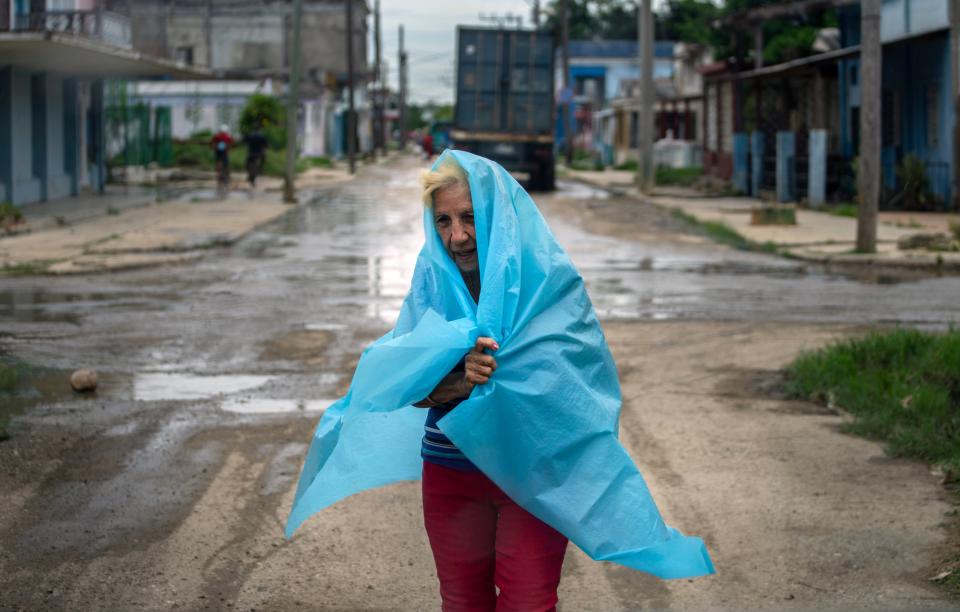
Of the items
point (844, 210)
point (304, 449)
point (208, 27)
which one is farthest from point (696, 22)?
point (304, 449)

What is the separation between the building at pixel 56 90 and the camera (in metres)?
24.9

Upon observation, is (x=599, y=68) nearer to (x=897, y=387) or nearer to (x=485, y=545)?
(x=897, y=387)

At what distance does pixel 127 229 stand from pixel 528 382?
20.0 metres

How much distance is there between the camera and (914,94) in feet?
92.1

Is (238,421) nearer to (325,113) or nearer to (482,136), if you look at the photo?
(482,136)

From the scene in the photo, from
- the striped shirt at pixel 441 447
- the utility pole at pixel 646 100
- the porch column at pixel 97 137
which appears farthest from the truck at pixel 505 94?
the striped shirt at pixel 441 447

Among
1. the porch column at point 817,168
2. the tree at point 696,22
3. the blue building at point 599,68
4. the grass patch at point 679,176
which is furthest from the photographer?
the blue building at point 599,68

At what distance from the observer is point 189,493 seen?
21.4 feet

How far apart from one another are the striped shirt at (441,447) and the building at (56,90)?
62.7 ft

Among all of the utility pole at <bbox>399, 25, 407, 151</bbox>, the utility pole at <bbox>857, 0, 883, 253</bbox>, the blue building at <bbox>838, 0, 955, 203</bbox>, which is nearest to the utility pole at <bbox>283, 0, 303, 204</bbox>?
the blue building at <bbox>838, 0, 955, 203</bbox>

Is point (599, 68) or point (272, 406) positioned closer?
point (272, 406)

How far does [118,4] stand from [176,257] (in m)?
67.5

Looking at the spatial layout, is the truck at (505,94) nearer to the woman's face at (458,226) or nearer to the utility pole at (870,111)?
the utility pole at (870,111)

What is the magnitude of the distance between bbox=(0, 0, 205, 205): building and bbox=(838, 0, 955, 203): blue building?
50.5 ft
